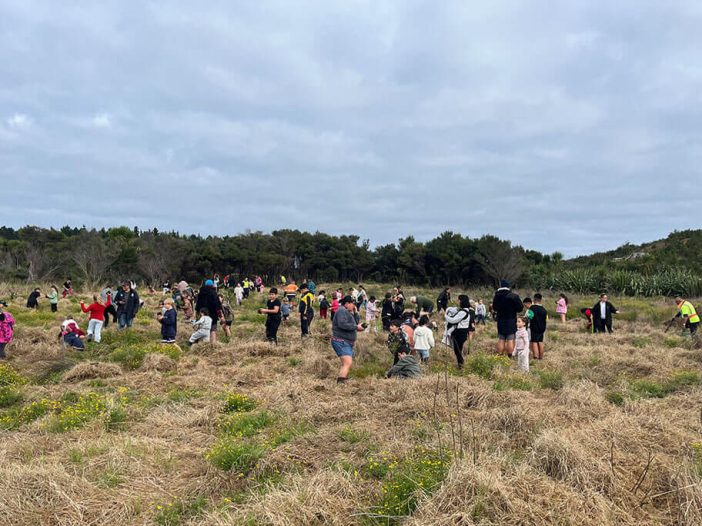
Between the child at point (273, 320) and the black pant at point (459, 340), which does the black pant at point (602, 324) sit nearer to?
the black pant at point (459, 340)

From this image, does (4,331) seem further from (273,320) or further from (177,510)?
(177,510)

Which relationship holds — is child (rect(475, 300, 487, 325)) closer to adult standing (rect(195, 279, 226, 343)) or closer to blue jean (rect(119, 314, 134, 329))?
adult standing (rect(195, 279, 226, 343))

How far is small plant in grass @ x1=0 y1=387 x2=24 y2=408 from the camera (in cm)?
660

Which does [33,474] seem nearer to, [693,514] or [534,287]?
[693,514]

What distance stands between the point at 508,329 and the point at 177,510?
7.46 m

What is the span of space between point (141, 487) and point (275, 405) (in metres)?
2.40

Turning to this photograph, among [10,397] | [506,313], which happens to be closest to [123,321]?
[10,397]

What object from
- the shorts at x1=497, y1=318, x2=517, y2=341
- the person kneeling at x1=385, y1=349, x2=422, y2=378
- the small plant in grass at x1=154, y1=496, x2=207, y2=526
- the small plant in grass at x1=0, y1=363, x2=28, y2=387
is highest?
the shorts at x1=497, y1=318, x2=517, y2=341

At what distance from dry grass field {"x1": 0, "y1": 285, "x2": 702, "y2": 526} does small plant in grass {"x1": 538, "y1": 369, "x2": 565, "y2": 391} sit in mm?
53

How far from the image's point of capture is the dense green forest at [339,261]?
31.9 m

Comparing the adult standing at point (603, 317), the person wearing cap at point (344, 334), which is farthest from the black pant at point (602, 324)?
the person wearing cap at point (344, 334)

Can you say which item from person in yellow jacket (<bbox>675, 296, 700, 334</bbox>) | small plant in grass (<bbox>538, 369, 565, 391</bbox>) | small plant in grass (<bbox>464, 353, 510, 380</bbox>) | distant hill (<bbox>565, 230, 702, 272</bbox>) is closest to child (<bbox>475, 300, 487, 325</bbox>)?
person in yellow jacket (<bbox>675, 296, 700, 334</bbox>)

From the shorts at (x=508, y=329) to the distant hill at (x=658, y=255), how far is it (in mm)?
29481

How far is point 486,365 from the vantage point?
8352 millimetres
